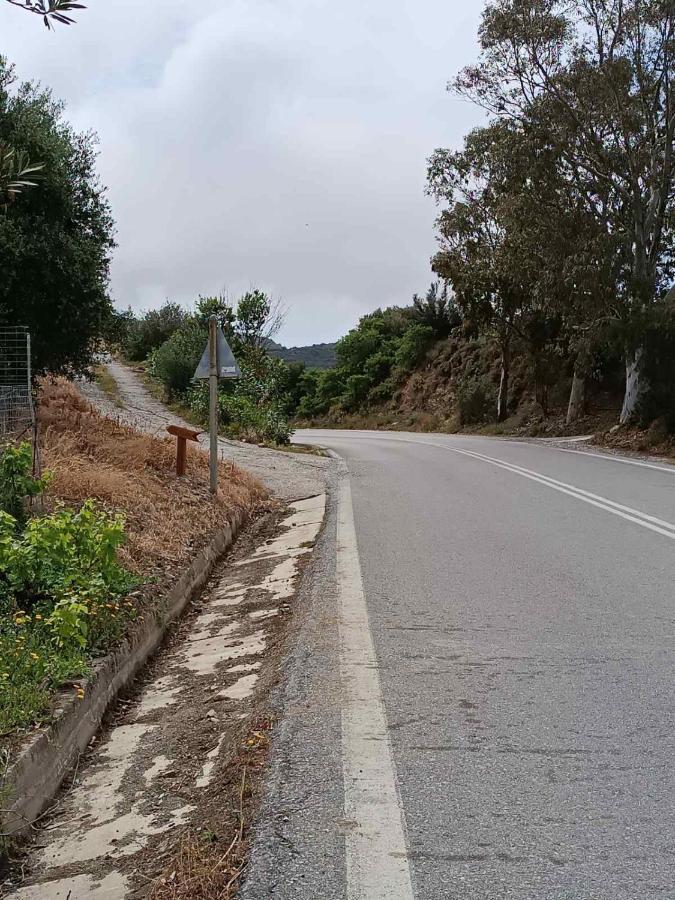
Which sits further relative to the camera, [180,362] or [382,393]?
[382,393]

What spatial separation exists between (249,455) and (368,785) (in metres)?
16.1

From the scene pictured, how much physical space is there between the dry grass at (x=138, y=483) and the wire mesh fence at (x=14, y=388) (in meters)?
0.43

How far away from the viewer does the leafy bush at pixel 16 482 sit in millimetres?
6824

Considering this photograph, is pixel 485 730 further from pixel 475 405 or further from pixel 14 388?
Answer: pixel 475 405

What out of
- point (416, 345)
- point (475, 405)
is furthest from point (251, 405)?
point (416, 345)

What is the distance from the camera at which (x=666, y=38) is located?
907 inches

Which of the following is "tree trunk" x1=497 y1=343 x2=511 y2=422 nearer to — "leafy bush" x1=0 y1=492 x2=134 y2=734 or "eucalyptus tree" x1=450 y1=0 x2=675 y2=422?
"eucalyptus tree" x1=450 y1=0 x2=675 y2=422

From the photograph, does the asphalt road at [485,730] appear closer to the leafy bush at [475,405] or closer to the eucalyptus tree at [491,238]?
the eucalyptus tree at [491,238]

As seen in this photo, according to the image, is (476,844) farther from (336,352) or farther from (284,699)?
(336,352)

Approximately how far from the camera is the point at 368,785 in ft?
11.3

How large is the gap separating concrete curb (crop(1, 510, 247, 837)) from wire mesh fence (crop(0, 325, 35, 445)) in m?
3.27

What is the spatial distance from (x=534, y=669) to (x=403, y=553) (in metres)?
3.59

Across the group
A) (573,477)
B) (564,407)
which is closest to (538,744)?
(573,477)

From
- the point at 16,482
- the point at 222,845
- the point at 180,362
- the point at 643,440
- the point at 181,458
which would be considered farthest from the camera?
the point at 180,362
